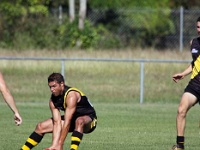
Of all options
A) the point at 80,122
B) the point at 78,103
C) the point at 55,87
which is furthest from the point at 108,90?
the point at 55,87

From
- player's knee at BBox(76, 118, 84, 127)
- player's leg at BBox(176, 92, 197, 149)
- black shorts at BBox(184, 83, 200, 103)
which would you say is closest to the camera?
player's knee at BBox(76, 118, 84, 127)

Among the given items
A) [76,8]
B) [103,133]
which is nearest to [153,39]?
[76,8]

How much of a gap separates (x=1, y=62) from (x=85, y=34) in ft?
27.6

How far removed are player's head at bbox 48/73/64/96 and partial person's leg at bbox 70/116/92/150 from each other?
565 mm

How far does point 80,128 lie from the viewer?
42.5 ft

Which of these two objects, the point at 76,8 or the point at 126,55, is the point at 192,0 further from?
the point at 126,55

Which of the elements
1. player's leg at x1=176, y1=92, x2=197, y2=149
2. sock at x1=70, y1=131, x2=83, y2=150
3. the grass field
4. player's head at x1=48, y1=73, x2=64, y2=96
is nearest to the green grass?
the grass field

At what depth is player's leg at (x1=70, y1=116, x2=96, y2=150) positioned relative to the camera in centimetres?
1273

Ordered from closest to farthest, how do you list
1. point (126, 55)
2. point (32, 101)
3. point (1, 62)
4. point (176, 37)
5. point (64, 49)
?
1. point (32, 101)
2. point (1, 62)
3. point (126, 55)
4. point (64, 49)
5. point (176, 37)

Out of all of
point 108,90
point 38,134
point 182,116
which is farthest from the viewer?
point 108,90

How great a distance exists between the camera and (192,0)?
48.4 meters

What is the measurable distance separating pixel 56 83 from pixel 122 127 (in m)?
5.66

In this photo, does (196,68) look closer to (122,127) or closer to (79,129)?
→ (79,129)

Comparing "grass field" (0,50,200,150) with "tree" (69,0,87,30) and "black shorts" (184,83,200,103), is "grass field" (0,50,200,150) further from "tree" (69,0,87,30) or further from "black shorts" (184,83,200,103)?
"tree" (69,0,87,30)
